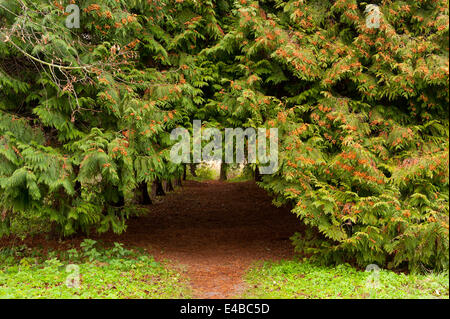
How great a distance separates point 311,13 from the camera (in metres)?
7.65

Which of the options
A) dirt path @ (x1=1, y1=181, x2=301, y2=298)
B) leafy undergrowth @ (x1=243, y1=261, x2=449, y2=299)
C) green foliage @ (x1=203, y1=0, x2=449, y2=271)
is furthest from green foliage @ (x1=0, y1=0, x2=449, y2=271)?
dirt path @ (x1=1, y1=181, x2=301, y2=298)

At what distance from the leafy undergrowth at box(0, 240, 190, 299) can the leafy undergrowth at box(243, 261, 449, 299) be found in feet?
5.08

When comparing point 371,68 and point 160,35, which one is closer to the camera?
point 371,68

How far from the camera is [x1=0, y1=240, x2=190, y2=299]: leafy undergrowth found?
5.59m

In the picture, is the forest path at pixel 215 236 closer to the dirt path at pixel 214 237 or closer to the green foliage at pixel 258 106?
the dirt path at pixel 214 237

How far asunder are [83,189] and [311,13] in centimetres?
632

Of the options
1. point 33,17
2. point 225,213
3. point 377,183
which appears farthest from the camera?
point 225,213

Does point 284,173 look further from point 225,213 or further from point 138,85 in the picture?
point 225,213

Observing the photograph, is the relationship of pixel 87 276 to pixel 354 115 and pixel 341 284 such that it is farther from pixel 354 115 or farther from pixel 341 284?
pixel 354 115

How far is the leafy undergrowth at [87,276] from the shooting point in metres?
5.59

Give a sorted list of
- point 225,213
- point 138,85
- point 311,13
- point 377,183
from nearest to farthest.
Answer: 1. point 377,183
2. point 138,85
3. point 311,13
4. point 225,213

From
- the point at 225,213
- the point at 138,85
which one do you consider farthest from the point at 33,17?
the point at 225,213

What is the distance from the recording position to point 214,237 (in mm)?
10352

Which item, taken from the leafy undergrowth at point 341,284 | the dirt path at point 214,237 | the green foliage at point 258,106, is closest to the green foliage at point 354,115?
the green foliage at point 258,106
